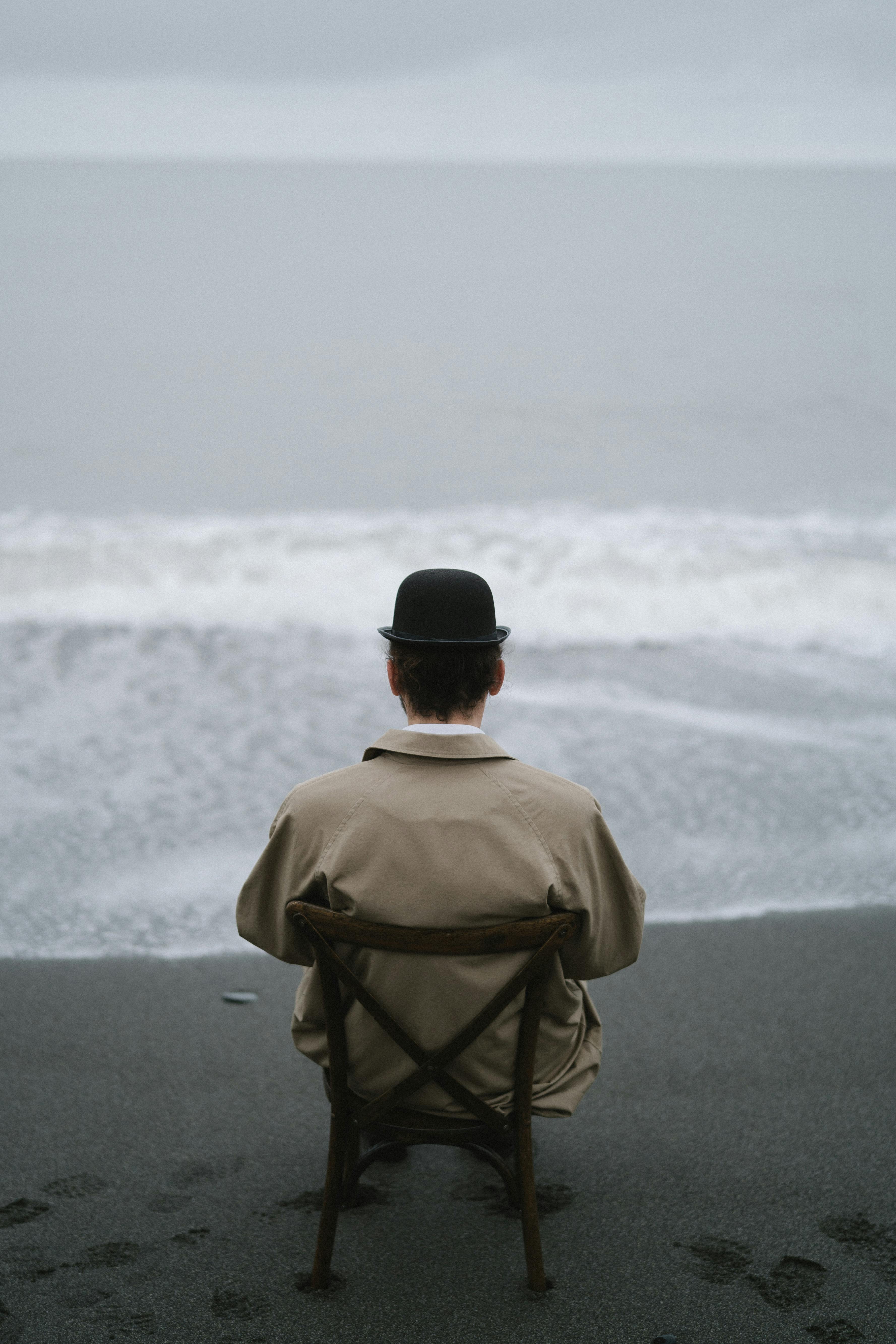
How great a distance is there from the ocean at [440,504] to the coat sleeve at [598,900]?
199 centimetres

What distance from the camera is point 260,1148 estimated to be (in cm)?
247

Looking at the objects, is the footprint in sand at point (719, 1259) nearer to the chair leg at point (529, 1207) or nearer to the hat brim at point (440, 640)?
the chair leg at point (529, 1207)

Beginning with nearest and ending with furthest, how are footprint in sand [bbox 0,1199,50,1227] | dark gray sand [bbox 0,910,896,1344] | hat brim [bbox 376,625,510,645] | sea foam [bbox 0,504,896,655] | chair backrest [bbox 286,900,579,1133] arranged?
1. chair backrest [bbox 286,900,579,1133]
2. hat brim [bbox 376,625,510,645]
3. dark gray sand [bbox 0,910,896,1344]
4. footprint in sand [bbox 0,1199,50,1227]
5. sea foam [bbox 0,504,896,655]

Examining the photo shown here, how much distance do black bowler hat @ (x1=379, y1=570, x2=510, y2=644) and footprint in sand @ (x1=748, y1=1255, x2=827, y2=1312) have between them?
1330 millimetres

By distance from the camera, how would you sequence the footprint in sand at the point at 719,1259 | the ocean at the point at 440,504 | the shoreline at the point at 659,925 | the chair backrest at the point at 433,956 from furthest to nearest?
the ocean at the point at 440,504
the shoreline at the point at 659,925
the footprint in sand at the point at 719,1259
the chair backrest at the point at 433,956

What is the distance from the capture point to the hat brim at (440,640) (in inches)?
71.9

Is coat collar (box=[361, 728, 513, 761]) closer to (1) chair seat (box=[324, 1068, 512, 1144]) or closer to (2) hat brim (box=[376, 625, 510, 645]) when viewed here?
(2) hat brim (box=[376, 625, 510, 645])

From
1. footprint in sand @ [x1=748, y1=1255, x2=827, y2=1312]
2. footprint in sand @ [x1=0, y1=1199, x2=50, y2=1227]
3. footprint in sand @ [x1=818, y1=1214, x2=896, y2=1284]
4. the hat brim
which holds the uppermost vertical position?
the hat brim

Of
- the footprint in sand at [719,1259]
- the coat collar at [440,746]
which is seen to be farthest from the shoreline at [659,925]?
the coat collar at [440,746]

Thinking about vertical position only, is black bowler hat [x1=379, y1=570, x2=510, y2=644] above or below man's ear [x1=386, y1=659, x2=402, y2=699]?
above

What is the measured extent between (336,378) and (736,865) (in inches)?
663

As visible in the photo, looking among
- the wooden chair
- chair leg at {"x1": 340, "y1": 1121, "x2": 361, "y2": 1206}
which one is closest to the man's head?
the wooden chair

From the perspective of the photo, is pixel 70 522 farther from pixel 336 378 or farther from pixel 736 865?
pixel 736 865

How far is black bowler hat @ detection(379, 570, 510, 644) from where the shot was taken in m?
1.84
